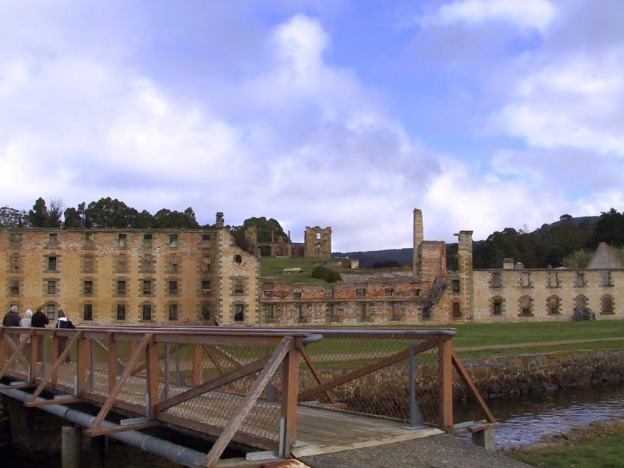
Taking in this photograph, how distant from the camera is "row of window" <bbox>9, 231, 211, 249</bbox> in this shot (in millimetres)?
56781

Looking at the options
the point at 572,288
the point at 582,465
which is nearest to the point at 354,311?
the point at 572,288

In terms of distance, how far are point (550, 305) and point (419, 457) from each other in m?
56.6

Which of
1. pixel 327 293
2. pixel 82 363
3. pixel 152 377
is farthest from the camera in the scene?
pixel 327 293

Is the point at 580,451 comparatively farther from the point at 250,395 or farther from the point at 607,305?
the point at 607,305

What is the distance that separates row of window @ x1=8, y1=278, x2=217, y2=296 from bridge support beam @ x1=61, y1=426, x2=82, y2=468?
45.0 metres

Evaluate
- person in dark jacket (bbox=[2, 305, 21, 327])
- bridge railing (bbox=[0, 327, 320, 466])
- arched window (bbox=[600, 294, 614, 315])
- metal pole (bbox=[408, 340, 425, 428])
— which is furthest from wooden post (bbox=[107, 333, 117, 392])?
arched window (bbox=[600, 294, 614, 315])

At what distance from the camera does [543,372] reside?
82.8 feet

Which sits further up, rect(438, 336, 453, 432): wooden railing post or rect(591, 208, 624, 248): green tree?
rect(591, 208, 624, 248): green tree

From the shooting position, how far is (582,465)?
400 inches

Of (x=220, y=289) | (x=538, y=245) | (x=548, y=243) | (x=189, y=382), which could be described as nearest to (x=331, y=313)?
(x=220, y=289)

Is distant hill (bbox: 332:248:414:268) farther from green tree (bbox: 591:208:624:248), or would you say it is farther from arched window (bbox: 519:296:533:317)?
arched window (bbox: 519:296:533:317)

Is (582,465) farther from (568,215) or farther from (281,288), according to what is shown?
(568,215)

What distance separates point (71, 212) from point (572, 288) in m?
71.9

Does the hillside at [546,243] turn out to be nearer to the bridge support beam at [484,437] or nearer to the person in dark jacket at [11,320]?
the person in dark jacket at [11,320]
